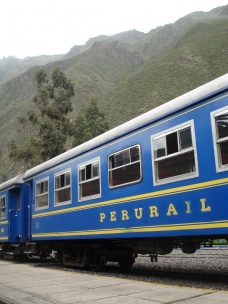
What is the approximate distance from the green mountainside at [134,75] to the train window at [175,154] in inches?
1356

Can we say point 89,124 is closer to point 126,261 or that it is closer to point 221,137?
point 126,261

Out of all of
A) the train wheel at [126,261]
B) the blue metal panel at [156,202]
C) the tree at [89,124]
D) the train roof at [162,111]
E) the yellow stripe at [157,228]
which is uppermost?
the tree at [89,124]

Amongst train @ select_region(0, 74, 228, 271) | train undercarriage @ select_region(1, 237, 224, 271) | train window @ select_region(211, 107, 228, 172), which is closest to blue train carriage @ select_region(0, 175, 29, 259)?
train undercarriage @ select_region(1, 237, 224, 271)

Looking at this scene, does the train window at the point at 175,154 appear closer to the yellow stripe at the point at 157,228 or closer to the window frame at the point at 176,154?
the window frame at the point at 176,154

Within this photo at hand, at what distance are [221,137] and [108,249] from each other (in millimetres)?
4920

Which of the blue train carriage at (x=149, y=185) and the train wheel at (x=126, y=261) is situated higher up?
the blue train carriage at (x=149, y=185)

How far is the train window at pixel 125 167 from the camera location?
748cm

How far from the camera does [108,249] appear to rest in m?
9.50

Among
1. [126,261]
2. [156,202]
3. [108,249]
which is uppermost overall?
[156,202]

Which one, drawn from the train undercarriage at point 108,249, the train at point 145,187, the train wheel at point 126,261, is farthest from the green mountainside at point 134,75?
the train wheel at point 126,261

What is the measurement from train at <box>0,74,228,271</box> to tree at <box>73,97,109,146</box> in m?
15.4

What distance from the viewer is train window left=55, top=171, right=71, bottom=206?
1001cm

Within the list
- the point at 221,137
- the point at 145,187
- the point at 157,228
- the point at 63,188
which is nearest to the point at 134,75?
Answer: the point at 63,188

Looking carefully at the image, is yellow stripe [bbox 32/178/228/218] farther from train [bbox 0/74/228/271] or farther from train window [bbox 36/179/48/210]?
train window [bbox 36/179/48/210]
